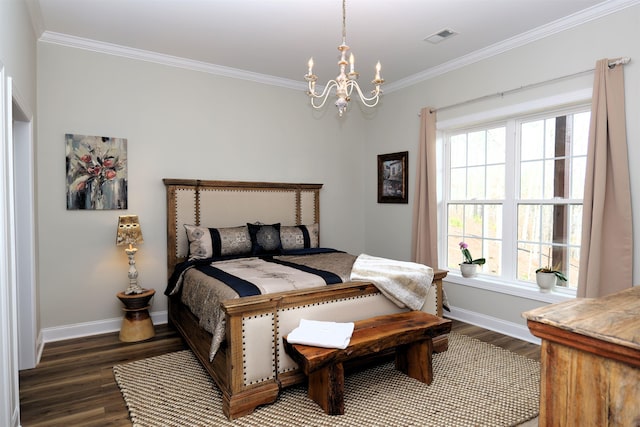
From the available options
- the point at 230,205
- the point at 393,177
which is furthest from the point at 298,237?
the point at 393,177

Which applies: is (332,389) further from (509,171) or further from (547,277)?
(509,171)

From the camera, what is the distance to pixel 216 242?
12.1ft

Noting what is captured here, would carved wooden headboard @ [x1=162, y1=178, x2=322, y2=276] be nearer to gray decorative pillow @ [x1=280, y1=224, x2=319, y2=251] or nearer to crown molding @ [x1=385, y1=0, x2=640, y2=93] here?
gray decorative pillow @ [x1=280, y1=224, x2=319, y2=251]

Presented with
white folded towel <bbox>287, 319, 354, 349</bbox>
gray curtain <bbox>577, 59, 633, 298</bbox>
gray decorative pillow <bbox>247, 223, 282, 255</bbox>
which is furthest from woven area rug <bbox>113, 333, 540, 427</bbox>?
gray decorative pillow <bbox>247, 223, 282, 255</bbox>

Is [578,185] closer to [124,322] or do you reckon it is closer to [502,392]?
[502,392]

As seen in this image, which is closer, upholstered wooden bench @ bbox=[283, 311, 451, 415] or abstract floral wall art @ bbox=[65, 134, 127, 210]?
upholstered wooden bench @ bbox=[283, 311, 451, 415]

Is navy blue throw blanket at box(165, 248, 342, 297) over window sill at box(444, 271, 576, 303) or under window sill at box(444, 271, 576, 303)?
over

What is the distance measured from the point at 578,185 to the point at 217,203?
3418mm

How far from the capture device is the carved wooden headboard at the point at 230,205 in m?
3.88

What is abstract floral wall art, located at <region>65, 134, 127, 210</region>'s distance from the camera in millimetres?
3447

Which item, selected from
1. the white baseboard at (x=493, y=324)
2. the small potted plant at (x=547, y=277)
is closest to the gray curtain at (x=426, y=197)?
the white baseboard at (x=493, y=324)

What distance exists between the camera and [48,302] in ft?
11.2

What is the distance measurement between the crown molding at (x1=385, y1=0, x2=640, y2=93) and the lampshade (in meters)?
3.32

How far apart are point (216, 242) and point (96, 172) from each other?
127 centimetres
